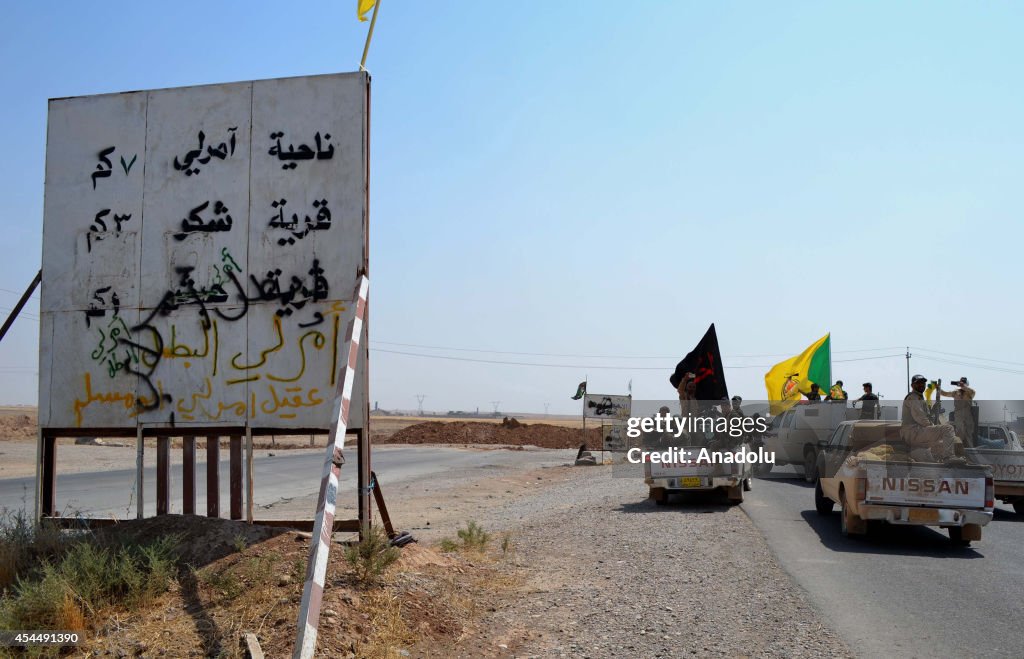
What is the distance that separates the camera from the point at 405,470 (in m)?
30.3

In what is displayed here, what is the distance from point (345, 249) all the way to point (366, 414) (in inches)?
64.0

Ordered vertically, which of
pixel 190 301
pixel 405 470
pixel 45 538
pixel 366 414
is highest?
pixel 190 301

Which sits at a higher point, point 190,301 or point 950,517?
point 190,301

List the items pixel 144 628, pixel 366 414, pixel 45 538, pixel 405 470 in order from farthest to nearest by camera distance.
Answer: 1. pixel 405 470
2. pixel 366 414
3. pixel 45 538
4. pixel 144 628

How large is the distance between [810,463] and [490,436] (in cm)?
4373

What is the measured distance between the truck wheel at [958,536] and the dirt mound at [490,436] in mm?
47206

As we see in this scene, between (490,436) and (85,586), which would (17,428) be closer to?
(490,436)

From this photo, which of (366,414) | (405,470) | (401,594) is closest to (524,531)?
(366,414)

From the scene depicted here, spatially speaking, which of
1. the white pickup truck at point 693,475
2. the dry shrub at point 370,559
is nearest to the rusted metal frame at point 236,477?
the dry shrub at point 370,559

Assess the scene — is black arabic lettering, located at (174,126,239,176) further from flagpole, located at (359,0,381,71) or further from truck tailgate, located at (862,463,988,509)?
truck tailgate, located at (862,463,988,509)

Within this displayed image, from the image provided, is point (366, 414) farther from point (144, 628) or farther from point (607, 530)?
point (607, 530)

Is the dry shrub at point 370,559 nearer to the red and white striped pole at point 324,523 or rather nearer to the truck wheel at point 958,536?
the red and white striped pole at point 324,523

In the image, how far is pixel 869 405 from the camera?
19031mm

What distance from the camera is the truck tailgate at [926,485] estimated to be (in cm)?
1138
